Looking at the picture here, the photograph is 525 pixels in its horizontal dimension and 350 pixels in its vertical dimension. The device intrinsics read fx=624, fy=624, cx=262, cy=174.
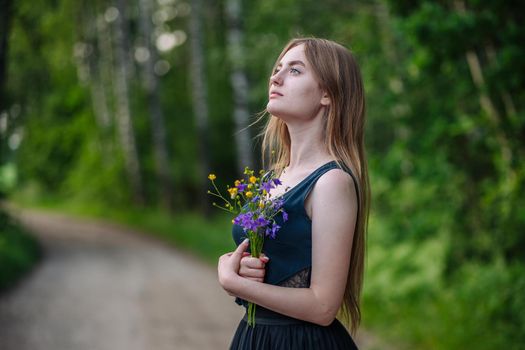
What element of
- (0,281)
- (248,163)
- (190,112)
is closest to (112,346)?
(0,281)

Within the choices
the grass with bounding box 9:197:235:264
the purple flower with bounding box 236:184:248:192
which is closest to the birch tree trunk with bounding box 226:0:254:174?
the grass with bounding box 9:197:235:264

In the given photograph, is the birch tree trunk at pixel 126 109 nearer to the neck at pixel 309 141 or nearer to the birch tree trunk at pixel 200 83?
the birch tree trunk at pixel 200 83

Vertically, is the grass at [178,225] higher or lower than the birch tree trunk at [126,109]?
lower

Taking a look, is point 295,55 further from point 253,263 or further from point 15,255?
point 15,255

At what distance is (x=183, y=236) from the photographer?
1550 centimetres

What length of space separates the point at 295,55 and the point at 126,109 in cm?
1853

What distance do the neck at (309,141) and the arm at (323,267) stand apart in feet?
0.54

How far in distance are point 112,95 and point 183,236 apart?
34.4ft

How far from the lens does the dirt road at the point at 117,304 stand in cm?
699

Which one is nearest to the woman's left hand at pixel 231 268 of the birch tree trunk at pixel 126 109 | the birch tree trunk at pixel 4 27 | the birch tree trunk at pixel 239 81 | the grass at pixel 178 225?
the birch tree trunk at pixel 4 27

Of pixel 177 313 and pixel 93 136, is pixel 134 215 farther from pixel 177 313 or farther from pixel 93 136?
pixel 177 313

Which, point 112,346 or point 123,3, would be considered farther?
point 123,3

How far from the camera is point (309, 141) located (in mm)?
2191

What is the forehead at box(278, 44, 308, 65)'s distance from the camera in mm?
2168
